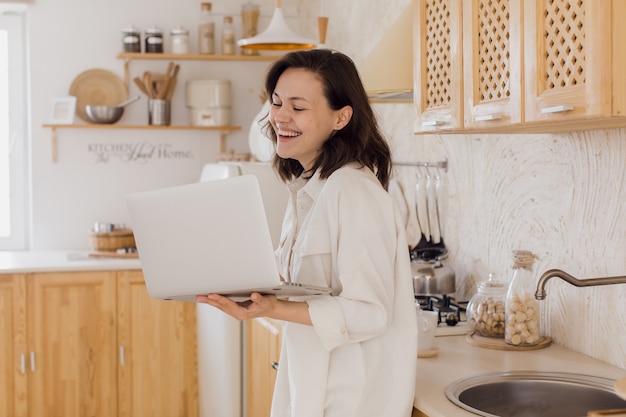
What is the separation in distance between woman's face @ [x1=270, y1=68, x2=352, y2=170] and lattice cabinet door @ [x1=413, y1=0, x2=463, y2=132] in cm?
38

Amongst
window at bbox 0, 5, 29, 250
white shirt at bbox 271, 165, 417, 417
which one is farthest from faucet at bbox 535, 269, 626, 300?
window at bbox 0, 5, 29, 250

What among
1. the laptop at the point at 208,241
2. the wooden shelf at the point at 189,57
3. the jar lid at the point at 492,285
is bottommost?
the jar lid at the point at 492,285

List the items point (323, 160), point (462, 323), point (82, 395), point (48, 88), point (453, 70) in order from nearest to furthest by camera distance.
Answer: point (323, 160)
point (453, 70)
point (462, 323)
point (82, 395)
point (48, 88)

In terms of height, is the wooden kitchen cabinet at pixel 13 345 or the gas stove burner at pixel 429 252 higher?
the gas stove burner at pixel 429 252

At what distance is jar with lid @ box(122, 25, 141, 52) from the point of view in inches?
176

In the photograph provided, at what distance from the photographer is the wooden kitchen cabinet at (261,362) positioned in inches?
112

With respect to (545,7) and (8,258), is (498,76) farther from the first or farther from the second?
(8,258)

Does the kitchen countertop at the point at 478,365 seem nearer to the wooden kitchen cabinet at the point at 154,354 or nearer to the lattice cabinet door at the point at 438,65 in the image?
the lattice cabinet door at the point at 438,65

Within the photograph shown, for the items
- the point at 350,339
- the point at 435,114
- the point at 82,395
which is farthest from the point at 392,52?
the point at 82,395

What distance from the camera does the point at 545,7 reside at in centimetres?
166

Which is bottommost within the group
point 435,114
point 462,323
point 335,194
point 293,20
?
point 462,323

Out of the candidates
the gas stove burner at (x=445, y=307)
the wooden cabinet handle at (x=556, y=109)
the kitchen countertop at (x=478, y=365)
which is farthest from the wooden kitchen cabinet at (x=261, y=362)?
the wooden cabinet handle at (x=556, y=109)

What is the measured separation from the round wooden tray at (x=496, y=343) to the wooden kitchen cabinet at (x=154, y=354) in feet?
6.72

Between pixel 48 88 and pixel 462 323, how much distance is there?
293 centimetres
